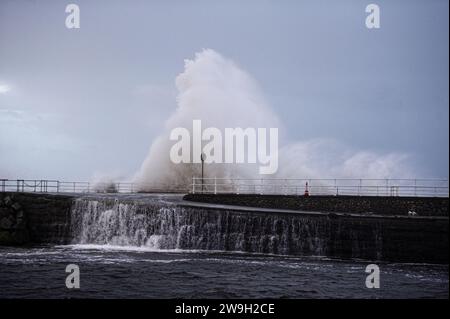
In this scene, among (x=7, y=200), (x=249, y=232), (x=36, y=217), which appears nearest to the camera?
(x=249, y=232)

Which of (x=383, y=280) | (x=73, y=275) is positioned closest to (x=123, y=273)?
(x=73, y=275)

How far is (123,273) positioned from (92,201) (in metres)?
9.05

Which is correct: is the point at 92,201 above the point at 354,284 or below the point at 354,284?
above

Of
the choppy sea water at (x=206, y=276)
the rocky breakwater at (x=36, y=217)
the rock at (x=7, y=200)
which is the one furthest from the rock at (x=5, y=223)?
the choppy sea water at (x=206, y=276)

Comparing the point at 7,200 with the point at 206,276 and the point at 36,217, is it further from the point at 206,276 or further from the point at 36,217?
the point at 206,276

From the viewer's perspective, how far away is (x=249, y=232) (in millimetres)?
20266

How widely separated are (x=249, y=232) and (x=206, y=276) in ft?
18.2

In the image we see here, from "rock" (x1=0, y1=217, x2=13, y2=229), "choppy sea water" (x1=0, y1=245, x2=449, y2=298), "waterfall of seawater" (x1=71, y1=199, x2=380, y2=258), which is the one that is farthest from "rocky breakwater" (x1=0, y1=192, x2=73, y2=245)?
"choppy sea water" (x1=0, y1=245, x2=449, y2=298)

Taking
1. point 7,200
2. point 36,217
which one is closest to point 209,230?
point 36,217

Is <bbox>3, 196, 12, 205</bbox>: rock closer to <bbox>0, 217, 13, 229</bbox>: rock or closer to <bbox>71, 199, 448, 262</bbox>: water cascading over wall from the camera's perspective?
<bbox>0, 217, 13, 229</bbox>: rock
